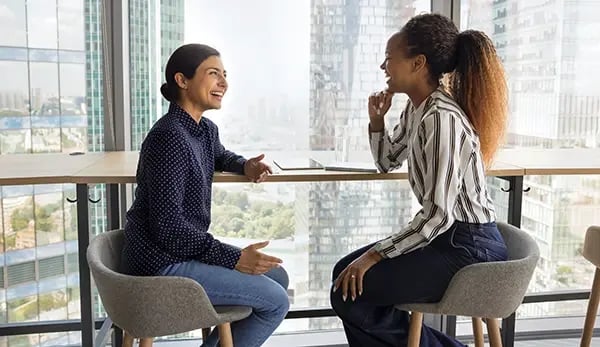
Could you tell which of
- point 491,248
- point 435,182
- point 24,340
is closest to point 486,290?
point 491,248

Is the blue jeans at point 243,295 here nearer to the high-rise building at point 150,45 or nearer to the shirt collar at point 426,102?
the shirt collar at point 426,102

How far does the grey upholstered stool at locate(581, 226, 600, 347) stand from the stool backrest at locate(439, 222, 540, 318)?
1.45ft

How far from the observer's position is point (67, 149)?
7.91 feet

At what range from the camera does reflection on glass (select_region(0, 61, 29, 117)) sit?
90.7 inches

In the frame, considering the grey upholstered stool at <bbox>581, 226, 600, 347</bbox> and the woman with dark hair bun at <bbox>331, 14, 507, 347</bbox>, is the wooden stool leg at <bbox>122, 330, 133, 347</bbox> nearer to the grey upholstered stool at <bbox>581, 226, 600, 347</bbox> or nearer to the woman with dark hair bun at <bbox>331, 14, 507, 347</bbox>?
the woman with dark hair bun at <bbox>331, 14, 507, 347</bbox>

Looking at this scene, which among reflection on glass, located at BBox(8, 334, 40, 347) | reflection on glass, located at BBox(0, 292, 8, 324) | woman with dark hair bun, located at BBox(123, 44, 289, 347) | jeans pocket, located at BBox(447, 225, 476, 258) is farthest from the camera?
reflection on glass, located at BBox(8, 334, 40, 347)

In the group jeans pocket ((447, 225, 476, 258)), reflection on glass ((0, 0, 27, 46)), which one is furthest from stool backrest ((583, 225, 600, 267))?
reflection on glass ((0, 0, 27, 46))

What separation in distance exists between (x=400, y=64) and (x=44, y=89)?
1453 millimetres

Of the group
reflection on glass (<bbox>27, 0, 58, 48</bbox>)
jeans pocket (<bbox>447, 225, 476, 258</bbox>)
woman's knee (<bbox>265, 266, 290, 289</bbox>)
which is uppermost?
reflection on glass (<bbox>27, 0, 58, 48</bbox>)

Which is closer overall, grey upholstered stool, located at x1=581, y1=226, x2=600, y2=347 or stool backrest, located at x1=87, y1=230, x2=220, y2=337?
stool backrest, located at x1=87, y1=230, x2=220, y2=337

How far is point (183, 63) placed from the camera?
1.65m

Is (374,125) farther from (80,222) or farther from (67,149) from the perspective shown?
(67,149)

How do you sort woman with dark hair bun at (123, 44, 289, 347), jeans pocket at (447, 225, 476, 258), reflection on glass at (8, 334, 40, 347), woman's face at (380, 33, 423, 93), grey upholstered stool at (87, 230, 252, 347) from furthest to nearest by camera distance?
reflection on glass at (8, 334, 40, 347) → woman's face at (380, 33, 423, 93) → jeans pocket at (447, 225, 476, 258) → woman with dark hair bun at (123, 44, 289, 347) → grey upholstered stool at (87, 230, 252, 347)

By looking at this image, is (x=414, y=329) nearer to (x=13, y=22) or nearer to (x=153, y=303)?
(x=153, y=303)
